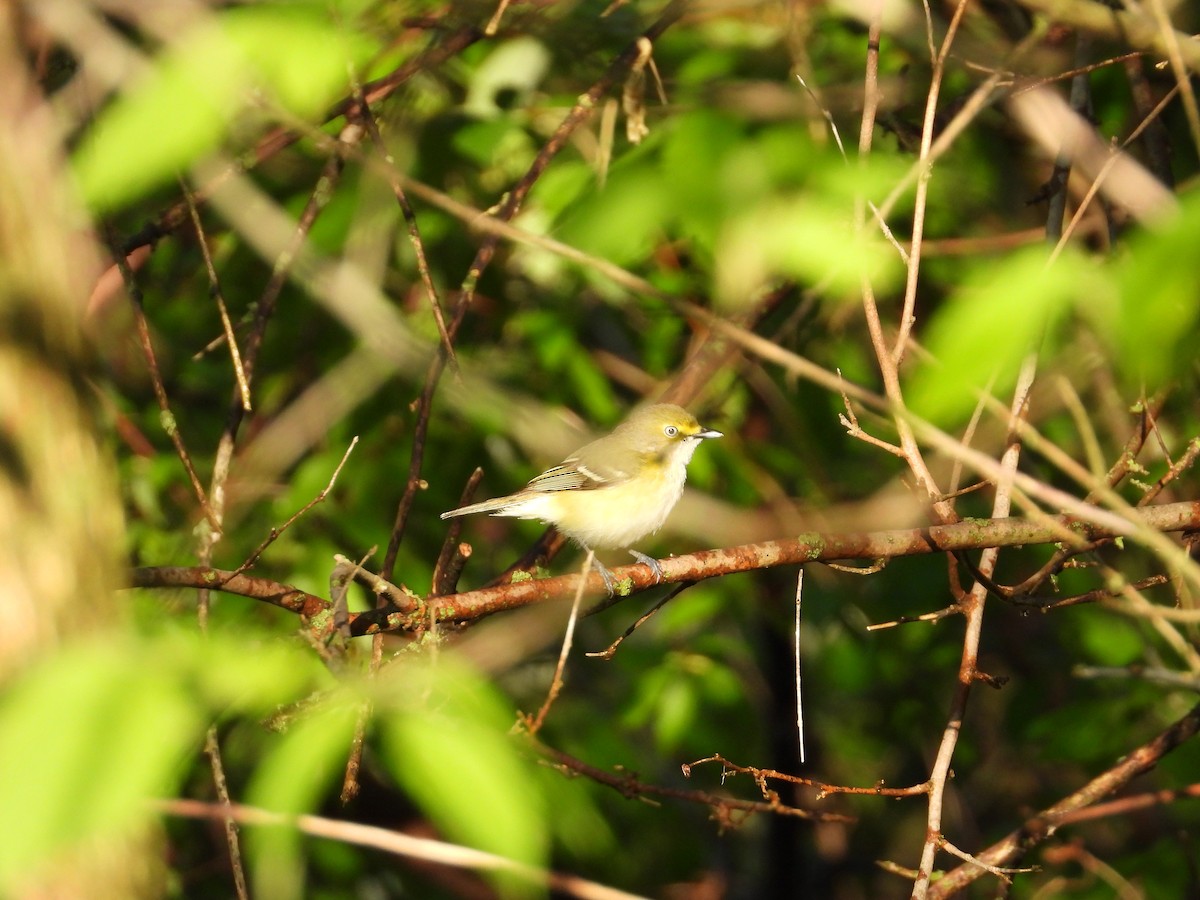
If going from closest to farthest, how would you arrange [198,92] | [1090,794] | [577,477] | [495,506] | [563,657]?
[198,92] → [563,657] → [1090,794] → [495,506] → [577,477]

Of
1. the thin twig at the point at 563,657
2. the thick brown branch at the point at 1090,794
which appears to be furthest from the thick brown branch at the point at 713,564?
the thick brown branch at the point at 1090,794

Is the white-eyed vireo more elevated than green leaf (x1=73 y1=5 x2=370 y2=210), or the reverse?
green leaf (x1=73 y1=5 x2=370 y2=210)

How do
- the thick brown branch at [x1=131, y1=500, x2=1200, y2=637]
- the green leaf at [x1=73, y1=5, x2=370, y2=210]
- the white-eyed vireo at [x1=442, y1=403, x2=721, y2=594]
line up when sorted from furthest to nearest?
1. the white-eyed vireo at [x1=442, y1=403, x2=721, y2=594]
2. the thick brown branch at [x1=131, y1=500, x2=1200, y2=637]
3. the green leaf at [x1=73, y1=5, x2=370, y2=210]

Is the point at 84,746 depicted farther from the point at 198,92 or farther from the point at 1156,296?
the point at 1156,296

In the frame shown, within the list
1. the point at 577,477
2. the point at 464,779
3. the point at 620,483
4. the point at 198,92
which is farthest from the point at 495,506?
the point at 464,779

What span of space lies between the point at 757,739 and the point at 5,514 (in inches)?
178

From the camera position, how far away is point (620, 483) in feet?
17.7

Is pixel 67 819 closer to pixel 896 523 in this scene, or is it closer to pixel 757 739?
pixel 896 523

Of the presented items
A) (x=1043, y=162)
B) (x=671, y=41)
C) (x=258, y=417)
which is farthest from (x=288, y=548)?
(x=1043, y=162)

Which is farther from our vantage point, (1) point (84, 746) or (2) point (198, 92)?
(2) point (198, 92)

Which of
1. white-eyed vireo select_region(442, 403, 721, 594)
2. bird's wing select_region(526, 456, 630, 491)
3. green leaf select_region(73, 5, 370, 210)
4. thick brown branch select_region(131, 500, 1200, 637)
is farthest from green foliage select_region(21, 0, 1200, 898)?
bird's wing select_region(526, 456, 630, 491)

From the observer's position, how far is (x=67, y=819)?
103 cm

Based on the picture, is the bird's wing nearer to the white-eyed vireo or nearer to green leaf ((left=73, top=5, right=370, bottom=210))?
the white-eyed vireo

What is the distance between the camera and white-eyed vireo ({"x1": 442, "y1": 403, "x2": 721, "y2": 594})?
5.20 metres
